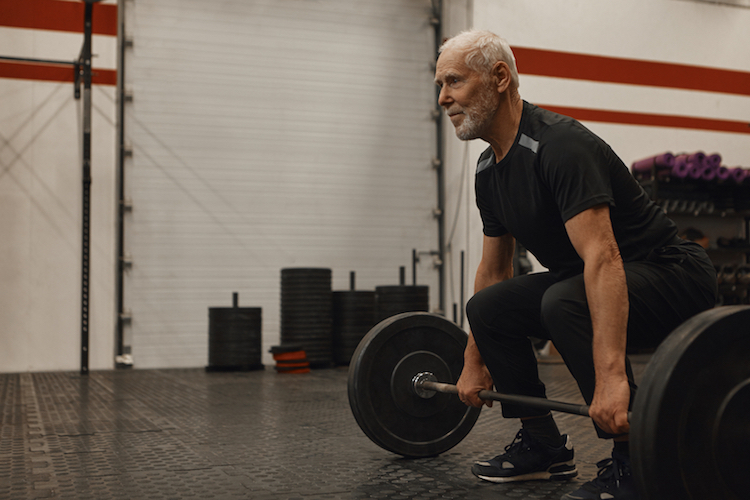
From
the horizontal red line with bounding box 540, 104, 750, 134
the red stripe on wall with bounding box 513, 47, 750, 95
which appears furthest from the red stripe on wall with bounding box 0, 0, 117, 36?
the horizontal red line with bounding box 540, 104, 750, 134

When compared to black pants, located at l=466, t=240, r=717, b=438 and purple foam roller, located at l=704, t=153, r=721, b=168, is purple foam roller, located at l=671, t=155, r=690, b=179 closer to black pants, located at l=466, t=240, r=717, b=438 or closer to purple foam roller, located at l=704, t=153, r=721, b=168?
purple foam roller, located at l=704, t=153, r=721, b=168

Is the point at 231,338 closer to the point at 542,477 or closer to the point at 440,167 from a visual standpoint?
the point at 440,167

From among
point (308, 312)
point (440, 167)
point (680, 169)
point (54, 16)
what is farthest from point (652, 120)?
point (54, 16)

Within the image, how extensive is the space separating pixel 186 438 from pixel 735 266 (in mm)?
5268

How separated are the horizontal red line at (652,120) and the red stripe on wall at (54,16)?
3605 mm

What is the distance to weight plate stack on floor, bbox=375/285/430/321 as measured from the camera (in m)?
5.16

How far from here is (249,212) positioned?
5.50m

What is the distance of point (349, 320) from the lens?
16.9 feet

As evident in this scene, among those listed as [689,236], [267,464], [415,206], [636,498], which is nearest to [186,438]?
[267,464]

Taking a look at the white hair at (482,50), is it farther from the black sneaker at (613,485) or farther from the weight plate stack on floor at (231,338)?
the weight plate stack on floor at (231,338)

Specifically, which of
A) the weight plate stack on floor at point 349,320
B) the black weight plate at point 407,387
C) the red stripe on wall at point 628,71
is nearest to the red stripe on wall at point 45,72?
the weight plate stack on floor at point 349,320

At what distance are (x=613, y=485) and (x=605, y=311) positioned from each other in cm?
38

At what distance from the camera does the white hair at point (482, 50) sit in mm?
1584

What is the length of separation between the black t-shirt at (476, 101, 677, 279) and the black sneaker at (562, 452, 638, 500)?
0.44 metres
